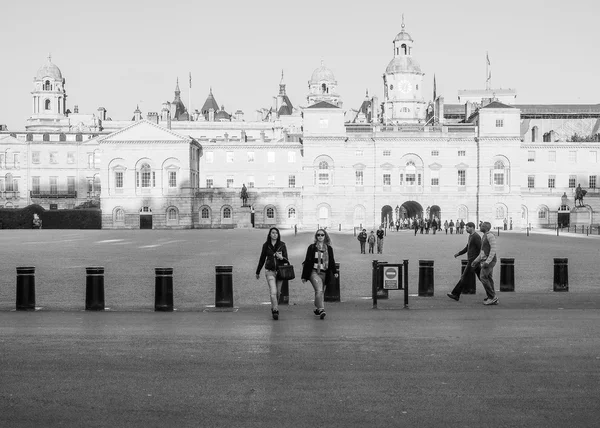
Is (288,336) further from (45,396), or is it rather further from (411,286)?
(411,286)

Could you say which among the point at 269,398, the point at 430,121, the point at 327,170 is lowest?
the point at 269,398

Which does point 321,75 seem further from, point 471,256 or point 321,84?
point 471,256

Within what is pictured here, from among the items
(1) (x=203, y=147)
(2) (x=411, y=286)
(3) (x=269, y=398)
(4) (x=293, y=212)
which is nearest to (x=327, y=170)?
(4) (x=293, y=212)

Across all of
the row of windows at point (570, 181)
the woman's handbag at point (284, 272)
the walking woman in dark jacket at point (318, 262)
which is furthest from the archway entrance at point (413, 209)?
the woman's handbag at point (284, 272)

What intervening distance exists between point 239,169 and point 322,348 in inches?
3394

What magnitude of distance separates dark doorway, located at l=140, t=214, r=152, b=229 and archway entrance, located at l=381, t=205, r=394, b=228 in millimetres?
26134

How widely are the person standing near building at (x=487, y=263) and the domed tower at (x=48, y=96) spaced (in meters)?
128

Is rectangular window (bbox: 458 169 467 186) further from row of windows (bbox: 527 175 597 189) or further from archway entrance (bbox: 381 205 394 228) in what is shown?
row of windows (bbox: 527 175 597 189)

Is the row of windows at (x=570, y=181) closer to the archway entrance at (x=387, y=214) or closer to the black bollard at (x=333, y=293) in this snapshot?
the archway entrance at (x=387, y=214)

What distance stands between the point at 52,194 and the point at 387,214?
4516 cm

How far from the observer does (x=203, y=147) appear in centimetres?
9862

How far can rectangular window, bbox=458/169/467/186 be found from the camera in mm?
93500

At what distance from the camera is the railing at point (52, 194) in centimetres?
10988

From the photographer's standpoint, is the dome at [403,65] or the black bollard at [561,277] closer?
the black bollard at [561,277]
